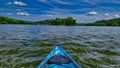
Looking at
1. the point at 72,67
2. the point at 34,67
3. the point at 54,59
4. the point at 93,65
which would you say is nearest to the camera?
the point at 72,67

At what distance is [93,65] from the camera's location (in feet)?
Result: 48.8

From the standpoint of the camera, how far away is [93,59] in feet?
55.2

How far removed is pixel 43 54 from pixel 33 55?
3.03 ft

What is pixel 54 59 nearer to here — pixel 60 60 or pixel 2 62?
pixel 60 60

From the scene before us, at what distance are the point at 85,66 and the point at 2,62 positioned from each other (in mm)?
5885

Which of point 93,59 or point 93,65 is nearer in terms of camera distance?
point 93,65

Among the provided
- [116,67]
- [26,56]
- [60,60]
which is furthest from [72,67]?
[26,56]

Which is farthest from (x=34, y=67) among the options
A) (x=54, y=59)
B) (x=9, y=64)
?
(x=54, y=59)

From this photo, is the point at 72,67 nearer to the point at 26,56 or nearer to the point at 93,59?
the point at 93,59

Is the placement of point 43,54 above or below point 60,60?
below

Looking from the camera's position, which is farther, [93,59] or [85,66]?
[93,59]

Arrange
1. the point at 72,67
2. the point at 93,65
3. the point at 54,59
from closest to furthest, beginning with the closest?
the point at 72,67, the point at 54,59, the point at 93,65

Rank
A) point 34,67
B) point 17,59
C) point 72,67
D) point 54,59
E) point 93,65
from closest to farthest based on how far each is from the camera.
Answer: point 72,67
point 54,59
point 34,67
point 93,65
point 17,59

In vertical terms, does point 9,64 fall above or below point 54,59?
below
